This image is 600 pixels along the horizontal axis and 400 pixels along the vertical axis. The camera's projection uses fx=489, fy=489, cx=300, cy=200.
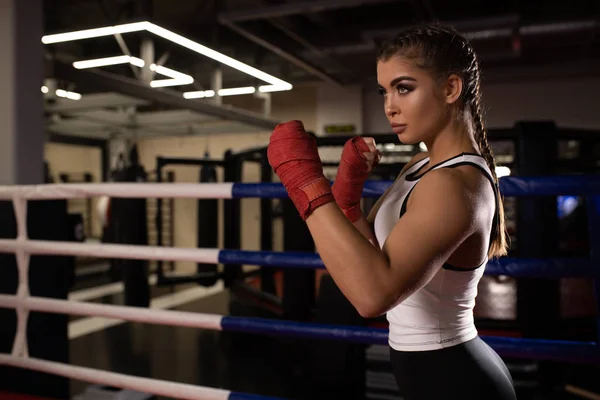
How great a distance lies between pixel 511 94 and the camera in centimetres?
744

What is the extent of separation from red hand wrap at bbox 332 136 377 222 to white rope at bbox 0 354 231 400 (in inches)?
34.4

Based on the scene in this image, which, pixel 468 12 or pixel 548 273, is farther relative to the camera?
pixel 468 12

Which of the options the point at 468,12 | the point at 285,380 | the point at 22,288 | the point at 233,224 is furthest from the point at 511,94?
the point at 22,288

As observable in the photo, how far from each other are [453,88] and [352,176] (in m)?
0.27

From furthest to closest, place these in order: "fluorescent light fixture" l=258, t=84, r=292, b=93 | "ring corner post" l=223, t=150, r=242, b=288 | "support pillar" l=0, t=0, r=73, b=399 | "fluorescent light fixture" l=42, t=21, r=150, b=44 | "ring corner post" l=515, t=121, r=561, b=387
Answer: "fluorescent light fixture" l=258, t=84, r=292, b=93 < "ring corner post" l=223, t=150, r=242, b=288 < "fluorescent light fixture" l=42, t=21, r=150, b=44 < "ring corner post" l=515, t=121, r=561, b=387 < "support pillar" l=0, t=0, r=73, b=399

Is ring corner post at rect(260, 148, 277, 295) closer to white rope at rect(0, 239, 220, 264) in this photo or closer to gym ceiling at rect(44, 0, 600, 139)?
gym ceiling at rect(44, 0, 600, 139)

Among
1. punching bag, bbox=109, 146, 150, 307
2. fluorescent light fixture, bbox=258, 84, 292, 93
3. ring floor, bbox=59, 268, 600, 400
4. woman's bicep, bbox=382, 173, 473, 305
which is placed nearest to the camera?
woman's bicep, bbox=382, 173, 473, 305

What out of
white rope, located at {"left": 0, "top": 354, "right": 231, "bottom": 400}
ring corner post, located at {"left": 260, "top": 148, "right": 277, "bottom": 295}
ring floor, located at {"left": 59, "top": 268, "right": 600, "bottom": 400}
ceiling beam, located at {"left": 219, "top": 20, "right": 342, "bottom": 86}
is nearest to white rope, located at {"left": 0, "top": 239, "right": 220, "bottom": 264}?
white rope, located at {"left": 0, "top": 354, "right": 231, "bottom": 400}

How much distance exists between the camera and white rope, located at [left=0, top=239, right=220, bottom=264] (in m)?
1.71

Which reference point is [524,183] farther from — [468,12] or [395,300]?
[468,12]

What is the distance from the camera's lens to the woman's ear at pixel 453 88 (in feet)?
2.92

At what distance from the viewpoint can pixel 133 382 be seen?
1.76 m

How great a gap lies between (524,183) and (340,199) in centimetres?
63

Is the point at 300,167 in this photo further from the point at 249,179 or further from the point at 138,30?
the point at 249,179
